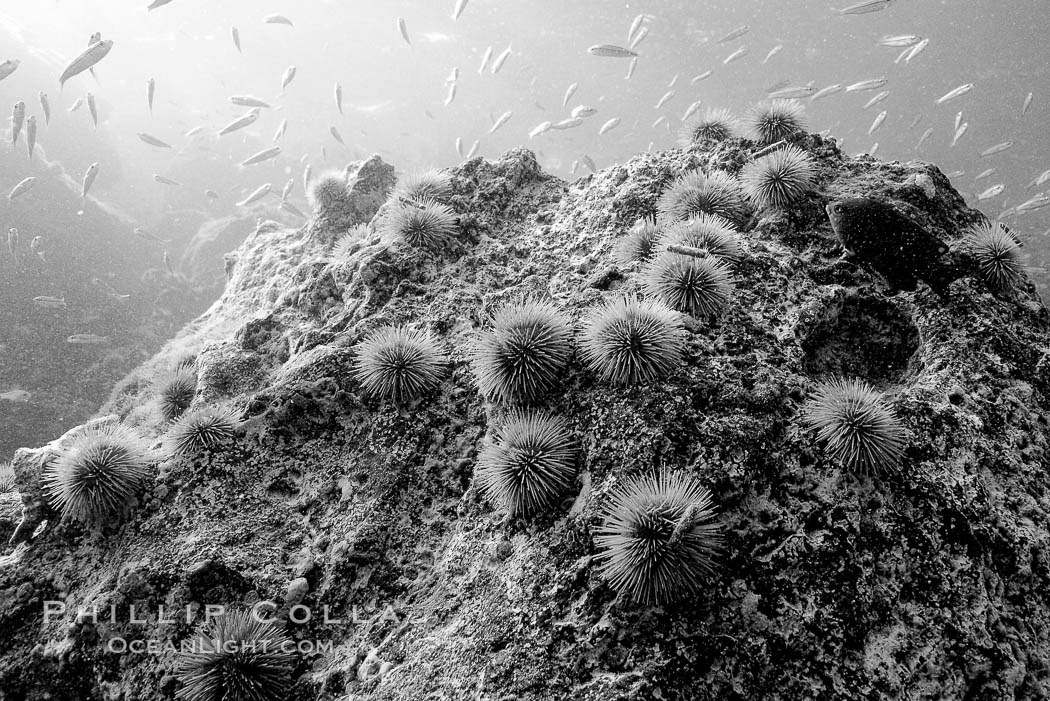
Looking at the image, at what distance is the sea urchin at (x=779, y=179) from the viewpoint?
423cm

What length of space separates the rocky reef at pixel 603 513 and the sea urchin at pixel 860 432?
0.34 feet

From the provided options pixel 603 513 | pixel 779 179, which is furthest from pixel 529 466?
pixel 779 179

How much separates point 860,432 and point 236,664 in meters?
3.87

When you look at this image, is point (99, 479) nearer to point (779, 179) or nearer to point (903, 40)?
point (779, 179)

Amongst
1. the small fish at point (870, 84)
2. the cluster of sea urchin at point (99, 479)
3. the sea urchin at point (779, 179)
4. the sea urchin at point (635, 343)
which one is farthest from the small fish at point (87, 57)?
the small fish at point (870, 84)

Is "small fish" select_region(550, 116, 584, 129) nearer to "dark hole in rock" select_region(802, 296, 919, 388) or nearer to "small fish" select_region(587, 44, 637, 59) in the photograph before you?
"small fish" select_region(587, 44, 637, 59)

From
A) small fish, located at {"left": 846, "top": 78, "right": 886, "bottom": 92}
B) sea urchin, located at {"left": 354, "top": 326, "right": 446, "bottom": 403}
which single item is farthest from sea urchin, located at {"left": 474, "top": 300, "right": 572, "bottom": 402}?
small fish, located at {"left": 846, "top": 78, "right": 886, "bottom": 92}

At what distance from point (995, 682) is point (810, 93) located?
11.8 meters

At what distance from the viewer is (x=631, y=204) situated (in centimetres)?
474

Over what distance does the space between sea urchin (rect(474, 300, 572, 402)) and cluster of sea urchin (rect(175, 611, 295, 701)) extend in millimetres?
2021

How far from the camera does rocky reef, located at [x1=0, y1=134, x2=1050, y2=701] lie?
2482mm

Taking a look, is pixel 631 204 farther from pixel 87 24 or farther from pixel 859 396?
pixel 87 24

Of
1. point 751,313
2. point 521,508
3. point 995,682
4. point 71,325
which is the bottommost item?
point 995,682

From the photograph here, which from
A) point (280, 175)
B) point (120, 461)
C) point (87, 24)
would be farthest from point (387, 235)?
point (87, 24)
